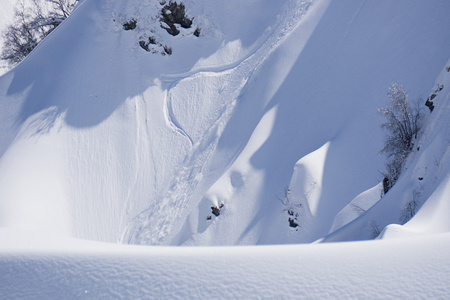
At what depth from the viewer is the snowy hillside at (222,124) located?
44.3 feet

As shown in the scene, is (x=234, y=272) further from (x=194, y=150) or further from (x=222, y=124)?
(x=194, y=150)

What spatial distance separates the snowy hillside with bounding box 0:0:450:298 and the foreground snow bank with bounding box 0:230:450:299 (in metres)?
1.03

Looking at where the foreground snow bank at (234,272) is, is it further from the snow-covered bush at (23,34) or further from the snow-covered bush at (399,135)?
the snow-covered bush at (23,34)

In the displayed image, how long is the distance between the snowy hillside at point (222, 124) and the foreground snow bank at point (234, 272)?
103cm

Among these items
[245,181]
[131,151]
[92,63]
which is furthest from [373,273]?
[92,63]

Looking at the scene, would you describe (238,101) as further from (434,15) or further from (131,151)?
(434,15)

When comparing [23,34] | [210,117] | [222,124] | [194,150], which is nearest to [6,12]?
[23,34]

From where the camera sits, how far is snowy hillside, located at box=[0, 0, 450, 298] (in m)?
13.5

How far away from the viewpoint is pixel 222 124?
1930 centimetres

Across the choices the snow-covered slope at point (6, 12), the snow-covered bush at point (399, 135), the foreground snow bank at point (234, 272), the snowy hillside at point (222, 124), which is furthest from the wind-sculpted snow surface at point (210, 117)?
the snow-covered slope at point (6, 12)

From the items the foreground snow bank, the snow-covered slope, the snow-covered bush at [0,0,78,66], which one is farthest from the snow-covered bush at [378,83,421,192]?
the snow-covered slope

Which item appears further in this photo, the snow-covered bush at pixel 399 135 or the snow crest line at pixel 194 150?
the snow crest line at pixel 194 150

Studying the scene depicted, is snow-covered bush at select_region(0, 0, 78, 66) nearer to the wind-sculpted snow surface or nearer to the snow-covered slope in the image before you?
the wind-sculpted snow surface

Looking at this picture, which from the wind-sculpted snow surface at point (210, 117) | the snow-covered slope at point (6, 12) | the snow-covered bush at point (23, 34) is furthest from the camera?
the snow-covered slope at point (6, 12)
